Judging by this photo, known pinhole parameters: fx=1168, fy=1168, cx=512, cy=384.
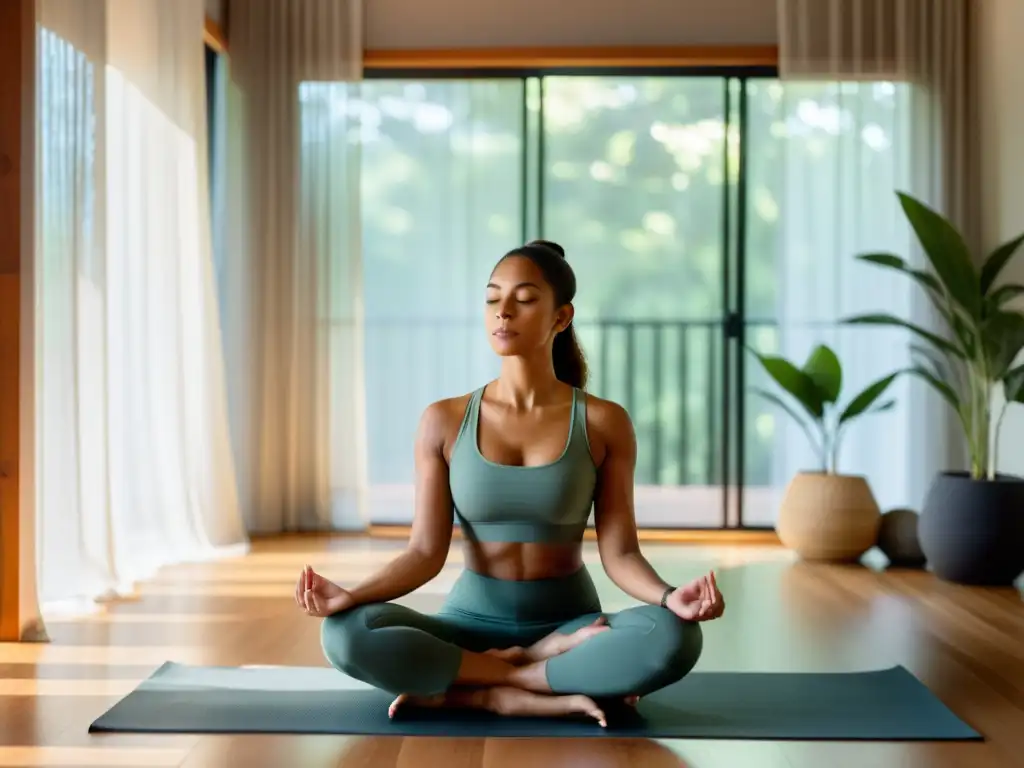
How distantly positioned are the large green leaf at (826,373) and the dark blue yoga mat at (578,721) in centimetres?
188

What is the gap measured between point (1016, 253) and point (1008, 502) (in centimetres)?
120

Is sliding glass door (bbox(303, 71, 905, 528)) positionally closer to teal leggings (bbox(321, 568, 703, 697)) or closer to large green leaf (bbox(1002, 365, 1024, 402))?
large green leaf (bbox(1002, 365, 1024, 402))

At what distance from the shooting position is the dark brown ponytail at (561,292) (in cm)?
226

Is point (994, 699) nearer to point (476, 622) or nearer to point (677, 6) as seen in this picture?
point (476, 622)

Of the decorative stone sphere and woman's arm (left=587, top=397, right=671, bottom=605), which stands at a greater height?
woman's arm (left=587, top=397, right=671, bottom=605)

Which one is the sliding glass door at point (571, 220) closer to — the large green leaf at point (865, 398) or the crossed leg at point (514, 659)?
the large green leaf at point (865, 398)

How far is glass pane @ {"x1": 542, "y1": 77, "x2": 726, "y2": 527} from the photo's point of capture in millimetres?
5043

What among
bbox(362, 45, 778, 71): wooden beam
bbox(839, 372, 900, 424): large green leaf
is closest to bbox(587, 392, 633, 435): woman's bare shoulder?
bbox(839, 372, 900, 424): large green leaf

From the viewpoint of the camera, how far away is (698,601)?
197cm

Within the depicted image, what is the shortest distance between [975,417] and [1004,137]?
4.16 feet

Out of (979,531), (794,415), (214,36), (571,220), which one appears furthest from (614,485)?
(214,36)

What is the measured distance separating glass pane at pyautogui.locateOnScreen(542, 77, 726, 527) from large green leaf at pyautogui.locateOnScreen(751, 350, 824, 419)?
31.2 inches

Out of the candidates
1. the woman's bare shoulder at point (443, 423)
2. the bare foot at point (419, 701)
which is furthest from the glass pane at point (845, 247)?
the bare foot at point (419, 701)

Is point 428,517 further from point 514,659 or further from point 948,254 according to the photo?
point 948,254
